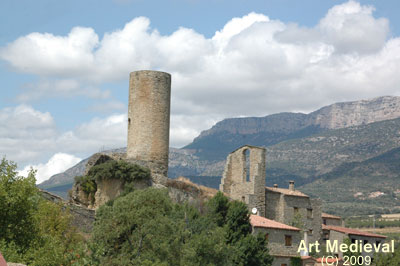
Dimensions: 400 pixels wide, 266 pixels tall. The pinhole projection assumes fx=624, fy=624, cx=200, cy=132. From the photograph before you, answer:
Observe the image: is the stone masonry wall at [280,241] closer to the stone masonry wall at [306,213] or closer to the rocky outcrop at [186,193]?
the rocky outcrop at [186,193]

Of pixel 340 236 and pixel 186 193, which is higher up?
pixel 186 193

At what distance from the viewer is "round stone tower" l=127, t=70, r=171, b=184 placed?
3888 centimetres

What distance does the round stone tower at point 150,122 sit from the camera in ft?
128

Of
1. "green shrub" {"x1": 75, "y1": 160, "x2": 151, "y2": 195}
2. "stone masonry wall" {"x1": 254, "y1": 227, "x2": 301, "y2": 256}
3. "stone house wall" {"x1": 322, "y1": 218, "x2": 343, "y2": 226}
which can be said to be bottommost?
"stone masonry wall" {"x1": 254, "y1": 227, "x2": 301, "y2": 256}

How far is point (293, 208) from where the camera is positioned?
47.8 meters

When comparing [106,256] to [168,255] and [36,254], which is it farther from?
[36,254]

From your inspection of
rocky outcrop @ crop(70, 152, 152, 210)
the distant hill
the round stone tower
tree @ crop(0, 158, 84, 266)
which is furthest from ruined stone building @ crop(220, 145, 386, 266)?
the distant hill

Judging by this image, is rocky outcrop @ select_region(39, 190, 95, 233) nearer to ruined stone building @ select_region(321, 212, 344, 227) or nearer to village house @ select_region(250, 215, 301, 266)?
village house @ select_region(250, 215, 301, 266)

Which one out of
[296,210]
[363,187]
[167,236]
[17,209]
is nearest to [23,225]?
[17,209]

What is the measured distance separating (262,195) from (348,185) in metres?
103

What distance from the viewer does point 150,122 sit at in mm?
38812

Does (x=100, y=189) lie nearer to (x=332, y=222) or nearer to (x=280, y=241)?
(x=280, y=241)

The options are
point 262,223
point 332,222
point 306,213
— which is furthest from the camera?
point 332,222

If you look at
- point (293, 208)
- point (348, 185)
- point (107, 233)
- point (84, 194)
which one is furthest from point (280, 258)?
point (348, 185)
